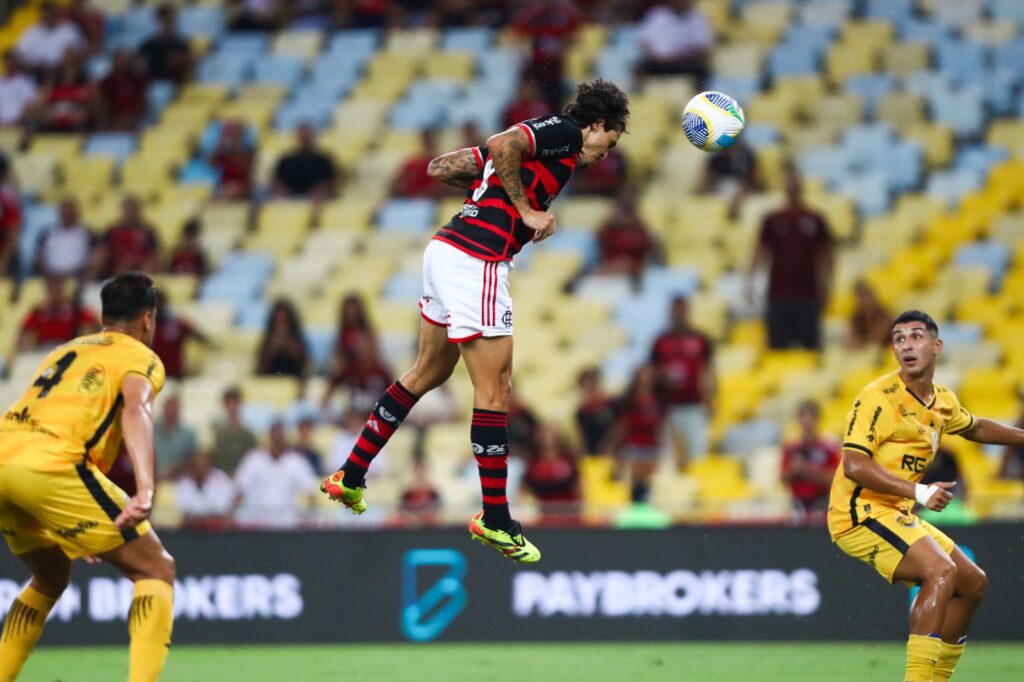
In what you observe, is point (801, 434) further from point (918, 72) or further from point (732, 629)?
point (918, 72)

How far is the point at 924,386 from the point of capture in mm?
9734

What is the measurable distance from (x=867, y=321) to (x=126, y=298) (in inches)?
374

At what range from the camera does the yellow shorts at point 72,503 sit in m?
7.75

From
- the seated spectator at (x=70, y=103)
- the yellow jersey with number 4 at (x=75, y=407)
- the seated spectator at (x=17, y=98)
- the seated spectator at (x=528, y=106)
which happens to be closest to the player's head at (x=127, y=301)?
the yellow jersey with number 4 at (x=75, y=407)

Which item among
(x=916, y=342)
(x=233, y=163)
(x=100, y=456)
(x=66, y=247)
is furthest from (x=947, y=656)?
(x=233, y=163)

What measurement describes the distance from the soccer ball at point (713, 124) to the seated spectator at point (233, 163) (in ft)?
34.3

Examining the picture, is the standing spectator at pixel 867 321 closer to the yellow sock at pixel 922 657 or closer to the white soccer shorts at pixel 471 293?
the yellow sock at pixel 922 657

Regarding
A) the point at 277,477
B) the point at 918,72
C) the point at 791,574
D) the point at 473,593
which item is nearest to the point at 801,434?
the point at 791,574

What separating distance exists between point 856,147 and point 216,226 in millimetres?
7199

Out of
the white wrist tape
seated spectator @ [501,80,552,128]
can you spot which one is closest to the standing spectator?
seated spectator @ [501,80,552,128]

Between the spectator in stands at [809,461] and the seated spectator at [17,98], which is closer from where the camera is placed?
the spectator in stands at [809,461]

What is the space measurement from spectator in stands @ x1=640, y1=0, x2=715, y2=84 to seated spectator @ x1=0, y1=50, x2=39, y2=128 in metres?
7.54

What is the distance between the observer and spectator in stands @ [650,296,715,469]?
15438mm

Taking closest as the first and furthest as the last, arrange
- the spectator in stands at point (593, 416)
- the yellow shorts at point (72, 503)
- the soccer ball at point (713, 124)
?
1. the yellow shorts at point (72, 503)
2. the soccer ball at point (713, 124)
3. the spectator in stands at point (593, 416)
